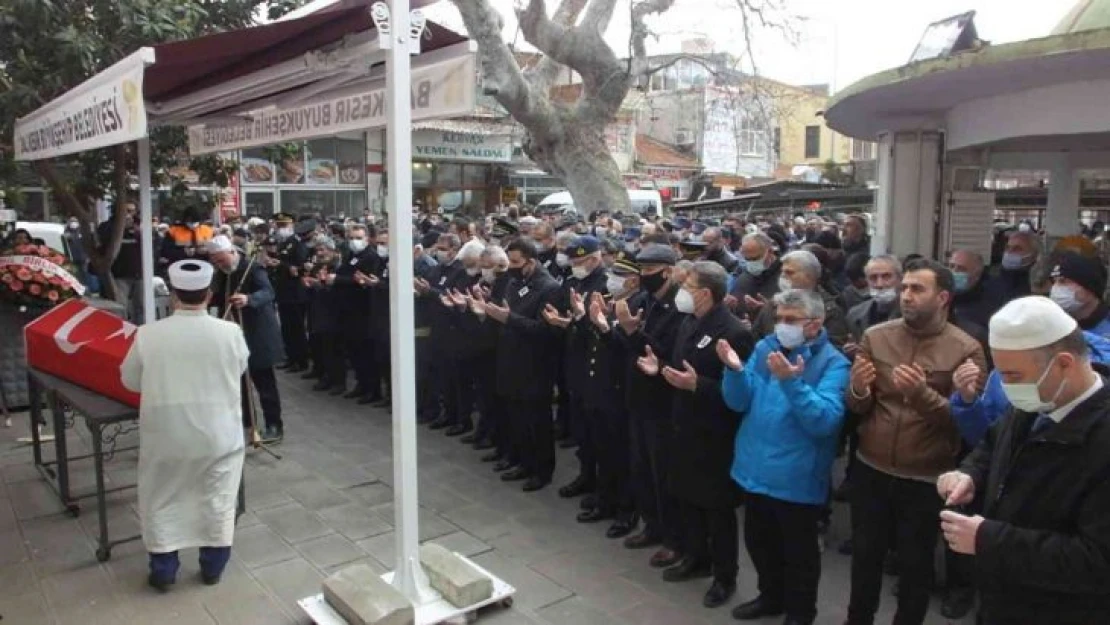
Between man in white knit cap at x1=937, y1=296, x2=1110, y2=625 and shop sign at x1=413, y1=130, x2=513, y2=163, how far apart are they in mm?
23865

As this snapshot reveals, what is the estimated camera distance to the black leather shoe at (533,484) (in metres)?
6.25

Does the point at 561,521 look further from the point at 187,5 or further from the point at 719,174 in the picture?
the point at 719,174

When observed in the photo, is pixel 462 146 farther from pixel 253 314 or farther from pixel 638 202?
pixel 253 314

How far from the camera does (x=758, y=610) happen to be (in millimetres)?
4285

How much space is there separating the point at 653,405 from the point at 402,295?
1.65 metres

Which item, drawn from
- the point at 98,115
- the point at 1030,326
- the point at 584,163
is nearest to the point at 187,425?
the point at 98,115

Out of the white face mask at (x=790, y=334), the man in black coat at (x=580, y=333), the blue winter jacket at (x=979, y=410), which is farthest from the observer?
the man in black coat at (x=580, y=333)

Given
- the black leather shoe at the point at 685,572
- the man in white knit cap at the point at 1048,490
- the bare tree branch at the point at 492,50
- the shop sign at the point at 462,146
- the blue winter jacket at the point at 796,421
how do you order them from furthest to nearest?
the shop sign at the point at 462,146 < the bare tree branch at the point at 492,50 < the black leather shoe at the point at 685,572 < the blue winter jacket at the point at 796,421 < the man in white knit cap at the point at 1048,490

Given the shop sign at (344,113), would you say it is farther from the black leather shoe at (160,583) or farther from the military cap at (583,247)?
the black leather shoe at (160,583)

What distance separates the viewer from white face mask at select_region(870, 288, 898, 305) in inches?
196

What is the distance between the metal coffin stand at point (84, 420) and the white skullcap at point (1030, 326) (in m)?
4.37

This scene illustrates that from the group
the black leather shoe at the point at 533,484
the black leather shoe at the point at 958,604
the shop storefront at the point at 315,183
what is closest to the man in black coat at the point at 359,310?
the black leather shoe at the point at 533,484

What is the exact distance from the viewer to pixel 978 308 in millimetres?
5574

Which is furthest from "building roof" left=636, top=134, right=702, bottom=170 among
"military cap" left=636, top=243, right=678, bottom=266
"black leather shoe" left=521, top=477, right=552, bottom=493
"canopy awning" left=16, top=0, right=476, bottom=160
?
"military cap" left=636, top=243, right=678, bottom=266
